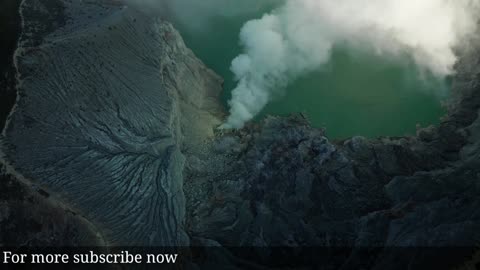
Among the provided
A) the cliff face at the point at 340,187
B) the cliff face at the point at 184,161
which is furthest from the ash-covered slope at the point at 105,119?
the cliff face at the point at 340,187

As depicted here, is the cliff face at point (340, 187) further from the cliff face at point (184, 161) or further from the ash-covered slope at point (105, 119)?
the ash-covered slope at point (105, 119)

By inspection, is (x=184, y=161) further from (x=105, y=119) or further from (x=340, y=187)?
(x=340, y=187)

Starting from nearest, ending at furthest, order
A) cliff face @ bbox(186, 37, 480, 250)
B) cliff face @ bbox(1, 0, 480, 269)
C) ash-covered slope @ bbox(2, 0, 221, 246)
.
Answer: cliff face @ bbox(186, 37, 480, 250) < cliff face @ bbox(1, 0, 480, 269) < ash-covered slope @ bbox(2, 0, 221, 246)

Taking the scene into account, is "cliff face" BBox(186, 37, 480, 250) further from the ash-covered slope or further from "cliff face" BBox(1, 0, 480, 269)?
the ash-covered slope

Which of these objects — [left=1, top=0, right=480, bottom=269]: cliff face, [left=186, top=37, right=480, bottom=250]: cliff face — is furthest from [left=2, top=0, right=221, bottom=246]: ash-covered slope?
[left=186, top=37, right=480, bottom=250]: cliff face

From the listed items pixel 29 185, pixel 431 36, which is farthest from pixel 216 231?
pixel 431 36

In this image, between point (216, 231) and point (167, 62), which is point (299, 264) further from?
Result: point (167, 62)

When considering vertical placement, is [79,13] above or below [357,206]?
above
